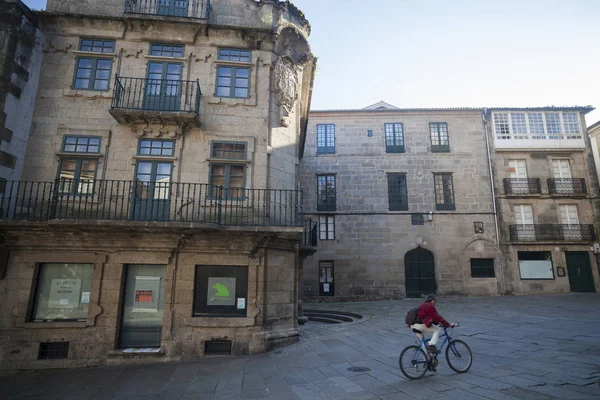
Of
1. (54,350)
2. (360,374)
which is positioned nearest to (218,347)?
(360,374)

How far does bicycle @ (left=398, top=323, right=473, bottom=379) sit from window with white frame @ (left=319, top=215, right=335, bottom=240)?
47.9ft

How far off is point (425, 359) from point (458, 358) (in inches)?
31.2

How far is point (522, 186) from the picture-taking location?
21719 mm

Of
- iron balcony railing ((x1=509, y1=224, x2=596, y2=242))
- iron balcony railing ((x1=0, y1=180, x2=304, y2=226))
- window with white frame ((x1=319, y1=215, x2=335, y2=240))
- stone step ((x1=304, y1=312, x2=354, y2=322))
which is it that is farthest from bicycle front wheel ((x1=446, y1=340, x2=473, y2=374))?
iron balcony railing ((x1=509, y1=224, x2=596, y2=242))

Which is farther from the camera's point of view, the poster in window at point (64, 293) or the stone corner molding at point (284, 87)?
the stone corner molding at point (284, 87)

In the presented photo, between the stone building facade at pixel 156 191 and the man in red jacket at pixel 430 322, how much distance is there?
13.1ft

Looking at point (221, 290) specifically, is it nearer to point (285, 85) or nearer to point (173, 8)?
point (285, 85)

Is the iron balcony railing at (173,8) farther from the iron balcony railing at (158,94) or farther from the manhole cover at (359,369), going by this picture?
the manhole cover at (359,369)

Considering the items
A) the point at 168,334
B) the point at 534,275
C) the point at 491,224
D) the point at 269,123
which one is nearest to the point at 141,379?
the point at 168,334

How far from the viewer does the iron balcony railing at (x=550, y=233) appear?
68.7 feet

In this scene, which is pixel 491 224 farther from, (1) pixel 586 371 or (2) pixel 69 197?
(2) pixel 69 197

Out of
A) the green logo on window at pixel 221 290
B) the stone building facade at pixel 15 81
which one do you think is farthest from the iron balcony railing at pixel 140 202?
the green logo on window at pixel 221 290

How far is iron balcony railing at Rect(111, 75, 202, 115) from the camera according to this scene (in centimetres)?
1041

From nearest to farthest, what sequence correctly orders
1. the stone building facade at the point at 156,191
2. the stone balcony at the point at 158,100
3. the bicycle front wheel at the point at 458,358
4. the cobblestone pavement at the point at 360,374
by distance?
the cobblestone pavement at the point at 360,374 < the bicycle front wheel at the point at 458,358 < the stone building facade at the point at 156,191 < the stone balcony at the point at 158,100
